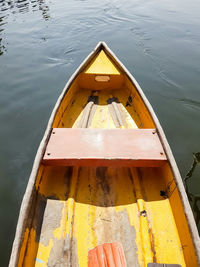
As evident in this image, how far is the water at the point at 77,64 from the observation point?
4.40 meters

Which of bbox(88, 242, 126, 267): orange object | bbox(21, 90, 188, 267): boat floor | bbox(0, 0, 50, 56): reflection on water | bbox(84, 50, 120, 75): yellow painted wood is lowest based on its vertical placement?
bbox(88, 242, 126, 267): orange object

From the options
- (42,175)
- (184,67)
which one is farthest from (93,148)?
(184,67)

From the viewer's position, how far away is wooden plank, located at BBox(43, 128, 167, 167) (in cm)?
276

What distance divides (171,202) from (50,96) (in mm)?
5525

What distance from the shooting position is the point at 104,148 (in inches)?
115

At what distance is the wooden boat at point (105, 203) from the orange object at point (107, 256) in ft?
0.06

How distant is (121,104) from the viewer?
4930mm

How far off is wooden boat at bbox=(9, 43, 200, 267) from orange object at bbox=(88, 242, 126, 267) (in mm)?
20

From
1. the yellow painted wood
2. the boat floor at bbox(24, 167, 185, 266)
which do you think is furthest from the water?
the yellow painted wood

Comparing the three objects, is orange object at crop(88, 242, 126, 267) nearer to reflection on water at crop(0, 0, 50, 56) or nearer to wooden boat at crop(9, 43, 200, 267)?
wooden boat at crop(9, 43, 200, 267)

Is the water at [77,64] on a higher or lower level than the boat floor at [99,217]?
higher

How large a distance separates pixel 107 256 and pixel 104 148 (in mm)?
1534

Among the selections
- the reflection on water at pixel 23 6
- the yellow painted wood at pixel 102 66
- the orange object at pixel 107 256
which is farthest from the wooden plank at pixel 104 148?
the reflection on water at pixel 23 6

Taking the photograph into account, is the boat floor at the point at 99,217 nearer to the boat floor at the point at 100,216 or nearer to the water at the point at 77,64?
the boat floor at the point at 100,216
